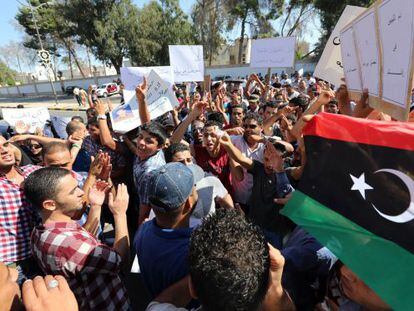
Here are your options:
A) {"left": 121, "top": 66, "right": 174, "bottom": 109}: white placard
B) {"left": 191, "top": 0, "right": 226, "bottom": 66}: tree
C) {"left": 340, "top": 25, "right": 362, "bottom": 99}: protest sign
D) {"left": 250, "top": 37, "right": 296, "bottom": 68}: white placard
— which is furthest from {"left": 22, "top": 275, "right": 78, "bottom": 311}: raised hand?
{"left": 191, "top": 0, "right": 226, "bottom": 66}: tree

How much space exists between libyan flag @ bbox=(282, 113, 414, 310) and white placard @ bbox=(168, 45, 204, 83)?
4.26 m

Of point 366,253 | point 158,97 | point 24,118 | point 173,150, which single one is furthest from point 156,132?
point 24,118

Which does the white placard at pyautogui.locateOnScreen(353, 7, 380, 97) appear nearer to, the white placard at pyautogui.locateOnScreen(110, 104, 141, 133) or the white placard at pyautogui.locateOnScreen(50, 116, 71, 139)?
the white placard at pyautogui.locateOnScreen(110, 104, 141, 133)

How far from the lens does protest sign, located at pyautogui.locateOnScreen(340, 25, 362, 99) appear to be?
198 cm

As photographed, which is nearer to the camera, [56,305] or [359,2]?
→ [56,305]

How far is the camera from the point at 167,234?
1.52 metres

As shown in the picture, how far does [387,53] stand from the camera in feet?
4.81

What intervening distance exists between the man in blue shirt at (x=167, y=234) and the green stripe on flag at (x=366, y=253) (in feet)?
1.83

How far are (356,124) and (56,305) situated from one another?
4.40 ft

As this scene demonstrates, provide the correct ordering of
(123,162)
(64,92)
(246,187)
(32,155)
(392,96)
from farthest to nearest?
1. (64,92)
2. (32,155)
3. (123,162)
4. (246,187)
5. (392,96)

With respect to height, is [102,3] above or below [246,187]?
above

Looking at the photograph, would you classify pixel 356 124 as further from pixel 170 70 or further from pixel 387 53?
pixel 170 70

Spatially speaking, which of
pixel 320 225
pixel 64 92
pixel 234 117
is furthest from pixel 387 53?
pixel 64 92

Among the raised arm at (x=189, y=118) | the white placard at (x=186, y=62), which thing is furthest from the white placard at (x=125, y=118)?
the white placard at (x=186, y=62)
